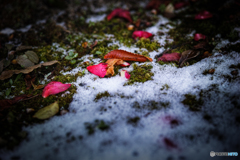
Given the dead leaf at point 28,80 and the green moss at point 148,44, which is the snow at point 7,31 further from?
the green moss at point 148,44

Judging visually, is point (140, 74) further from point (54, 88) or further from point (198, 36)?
point (198, 36)

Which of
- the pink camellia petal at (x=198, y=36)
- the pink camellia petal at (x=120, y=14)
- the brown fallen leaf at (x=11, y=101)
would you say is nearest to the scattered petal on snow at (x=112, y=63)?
the brown fallen leaf at (x=11, y=101)

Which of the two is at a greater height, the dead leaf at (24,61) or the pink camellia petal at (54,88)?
the dead leaf at (24,61)

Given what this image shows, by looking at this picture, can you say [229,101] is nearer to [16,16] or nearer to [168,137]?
[168,137]

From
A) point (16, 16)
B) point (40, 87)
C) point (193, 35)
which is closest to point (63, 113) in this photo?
point (40, 87)

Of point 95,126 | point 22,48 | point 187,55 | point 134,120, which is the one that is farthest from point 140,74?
point 22,48
